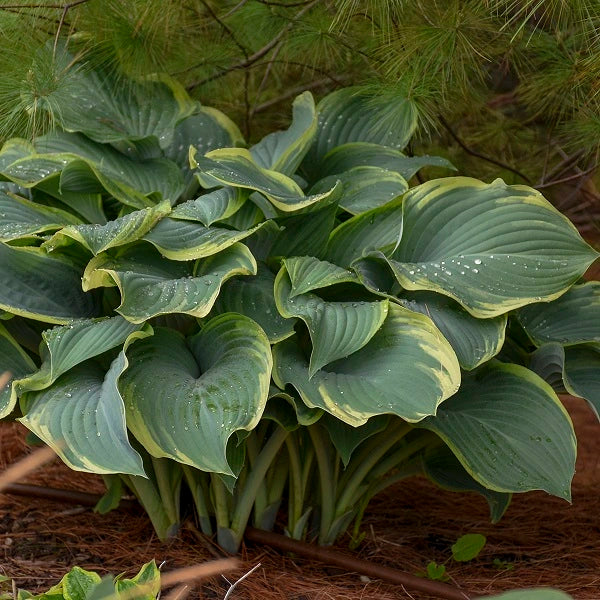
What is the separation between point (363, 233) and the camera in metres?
1.72

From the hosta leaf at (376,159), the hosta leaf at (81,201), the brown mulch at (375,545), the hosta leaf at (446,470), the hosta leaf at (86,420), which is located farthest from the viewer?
the hosta leaf at (376,159)

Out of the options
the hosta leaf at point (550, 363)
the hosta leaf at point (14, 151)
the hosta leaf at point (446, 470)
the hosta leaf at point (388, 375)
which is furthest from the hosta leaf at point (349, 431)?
the hosta leaf at point (14, 151)

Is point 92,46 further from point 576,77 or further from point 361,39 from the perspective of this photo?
point 576,77

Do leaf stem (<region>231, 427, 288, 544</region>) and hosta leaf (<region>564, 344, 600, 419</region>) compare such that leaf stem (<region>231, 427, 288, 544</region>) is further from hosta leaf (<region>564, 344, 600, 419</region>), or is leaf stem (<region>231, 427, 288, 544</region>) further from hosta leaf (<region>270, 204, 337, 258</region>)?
hosta leaf (<region>564, 344, 600, 419</region>)

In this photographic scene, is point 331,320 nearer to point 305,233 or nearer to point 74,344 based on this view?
point 305,233

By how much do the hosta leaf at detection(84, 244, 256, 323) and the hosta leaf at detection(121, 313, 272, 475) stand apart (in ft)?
0.26

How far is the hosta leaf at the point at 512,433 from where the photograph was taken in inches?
58.4

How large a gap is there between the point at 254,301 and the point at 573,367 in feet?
2.10

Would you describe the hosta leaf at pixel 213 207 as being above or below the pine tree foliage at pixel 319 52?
below

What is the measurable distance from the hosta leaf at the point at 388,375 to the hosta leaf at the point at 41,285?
42 cm

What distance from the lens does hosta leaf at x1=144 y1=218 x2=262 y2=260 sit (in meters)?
1.54

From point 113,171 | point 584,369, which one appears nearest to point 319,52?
point 113,171

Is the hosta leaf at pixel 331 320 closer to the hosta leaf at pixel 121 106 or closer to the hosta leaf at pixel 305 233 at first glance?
the hosta leaf at pixel 305 233

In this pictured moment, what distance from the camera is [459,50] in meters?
1.98
